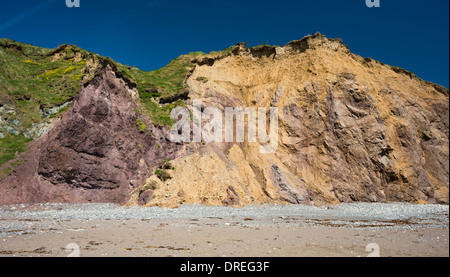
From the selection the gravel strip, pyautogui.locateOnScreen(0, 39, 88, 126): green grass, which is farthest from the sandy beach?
pyautogui.locateOnScreen(0, 39, 88, 126): green grass

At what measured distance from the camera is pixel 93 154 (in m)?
24.2

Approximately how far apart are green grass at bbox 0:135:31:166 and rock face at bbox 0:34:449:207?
1.22m

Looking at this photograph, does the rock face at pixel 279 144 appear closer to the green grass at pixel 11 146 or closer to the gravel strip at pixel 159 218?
the green grass at pixel 11 146

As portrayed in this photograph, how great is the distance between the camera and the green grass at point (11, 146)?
22.3 metres

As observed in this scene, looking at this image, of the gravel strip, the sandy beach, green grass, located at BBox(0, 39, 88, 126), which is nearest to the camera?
the sandy beach

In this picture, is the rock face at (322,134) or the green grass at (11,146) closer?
the green grass at (11,146)

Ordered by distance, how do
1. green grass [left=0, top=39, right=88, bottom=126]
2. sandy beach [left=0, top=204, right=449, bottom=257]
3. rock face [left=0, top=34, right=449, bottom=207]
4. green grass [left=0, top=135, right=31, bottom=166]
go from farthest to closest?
green grass [left=0, top=39, right=88, bottom=126], rock face [left=0, top=34, right=449, bottom=207], green grass [left=0, top=135, right=31, bottom=166], sandy beach [left=0, top=204, right=449, bottom=257]

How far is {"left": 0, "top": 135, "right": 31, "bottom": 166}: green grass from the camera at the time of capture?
22286 mm

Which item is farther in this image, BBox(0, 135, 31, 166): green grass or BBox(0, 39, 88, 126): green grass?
BBox(0, 39, 88, 126): green grass

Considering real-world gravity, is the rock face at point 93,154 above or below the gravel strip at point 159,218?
above

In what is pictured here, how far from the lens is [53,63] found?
3625 centimetres

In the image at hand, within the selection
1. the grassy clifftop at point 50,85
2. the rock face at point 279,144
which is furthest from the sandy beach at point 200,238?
the grassy clifftop at point 50,85

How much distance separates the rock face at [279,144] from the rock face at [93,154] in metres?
0.09

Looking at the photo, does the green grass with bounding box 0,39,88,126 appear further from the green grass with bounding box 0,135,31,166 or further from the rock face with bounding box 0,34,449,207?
the rock face with bounding box 0,34,449,207
